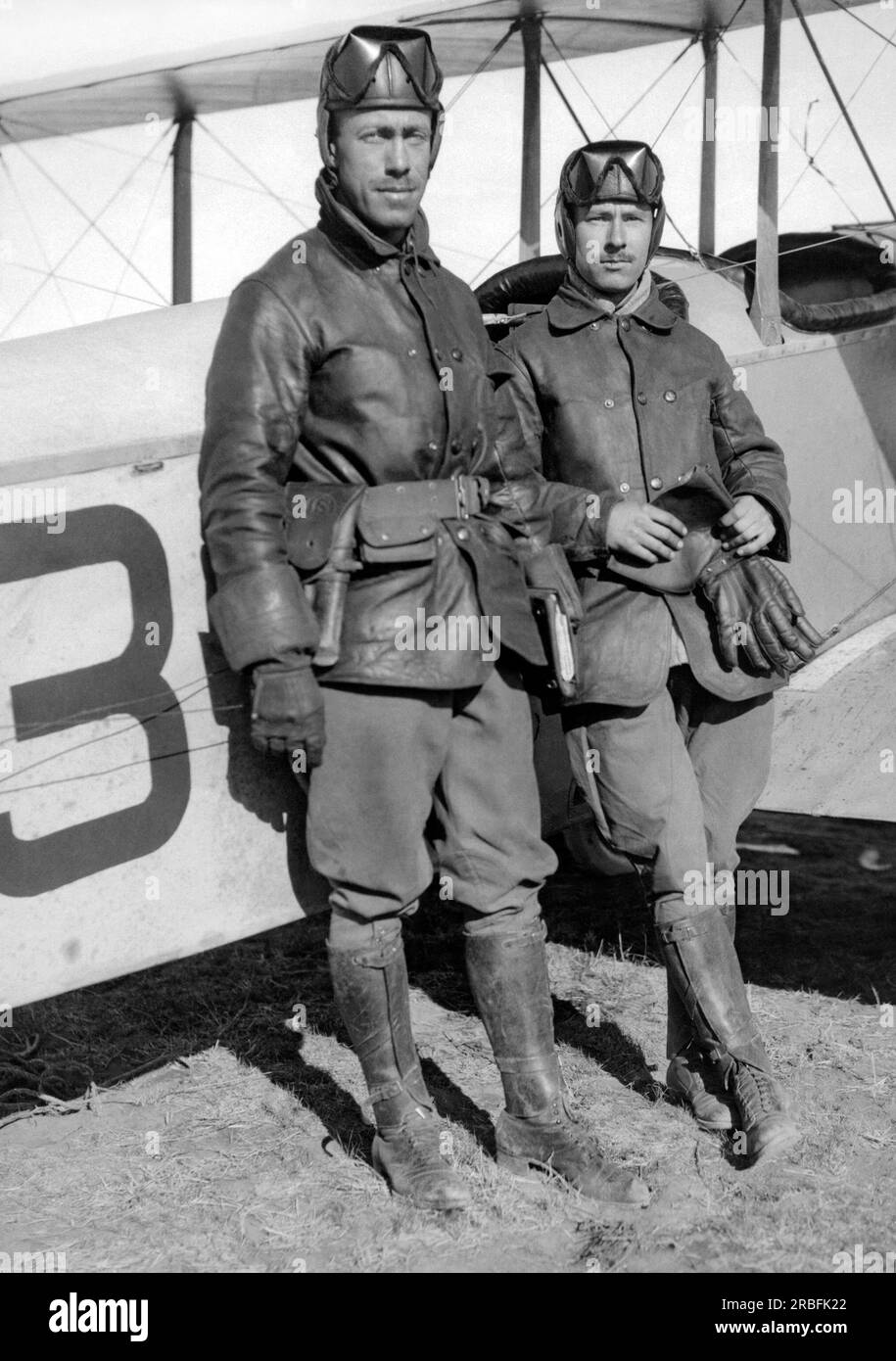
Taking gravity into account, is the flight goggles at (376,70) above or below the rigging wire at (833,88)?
below

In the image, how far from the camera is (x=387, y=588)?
9.66 feet

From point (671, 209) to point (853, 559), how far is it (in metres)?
11.1

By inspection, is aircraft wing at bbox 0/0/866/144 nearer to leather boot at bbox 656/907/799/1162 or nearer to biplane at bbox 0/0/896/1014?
biplane at bbox 0/0/896/1014

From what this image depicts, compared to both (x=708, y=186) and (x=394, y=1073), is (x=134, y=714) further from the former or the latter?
(x=708, y=186)

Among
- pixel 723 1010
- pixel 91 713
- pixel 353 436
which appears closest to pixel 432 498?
pixel 353 436

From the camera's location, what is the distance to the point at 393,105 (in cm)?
293

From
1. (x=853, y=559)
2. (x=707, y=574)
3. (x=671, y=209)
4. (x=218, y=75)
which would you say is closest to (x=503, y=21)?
(x=218, y=75)

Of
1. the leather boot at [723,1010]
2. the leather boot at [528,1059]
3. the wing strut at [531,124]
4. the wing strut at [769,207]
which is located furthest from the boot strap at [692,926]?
the wing strut at [531,124]

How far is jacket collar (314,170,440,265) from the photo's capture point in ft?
9.71

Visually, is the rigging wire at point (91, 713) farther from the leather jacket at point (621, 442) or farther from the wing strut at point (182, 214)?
the wing strut at point (182, 214)

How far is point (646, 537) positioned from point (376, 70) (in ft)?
3.64

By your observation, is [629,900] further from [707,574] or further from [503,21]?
[503,21]

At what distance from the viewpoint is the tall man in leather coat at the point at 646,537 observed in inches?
128

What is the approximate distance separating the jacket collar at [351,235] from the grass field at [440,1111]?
199cm
